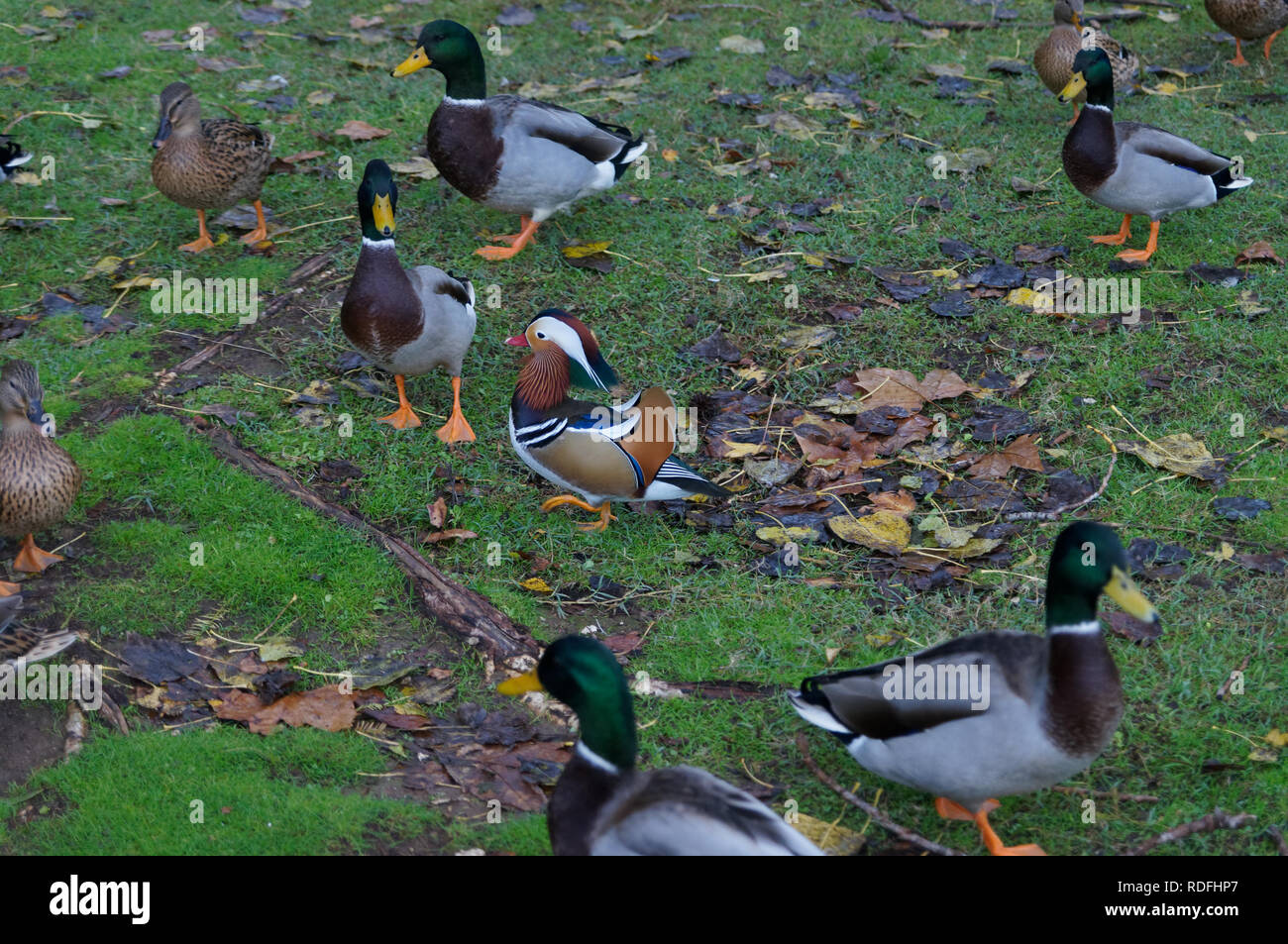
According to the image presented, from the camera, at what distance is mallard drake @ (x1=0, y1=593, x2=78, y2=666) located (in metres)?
3.72

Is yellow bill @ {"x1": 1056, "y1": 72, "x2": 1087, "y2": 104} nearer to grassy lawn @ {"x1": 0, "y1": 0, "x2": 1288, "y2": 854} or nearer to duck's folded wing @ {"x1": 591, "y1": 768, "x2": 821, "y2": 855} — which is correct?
grassy lawn @ {"x1": 0, "y1": 0, "x2": 1288, "y2": 854}

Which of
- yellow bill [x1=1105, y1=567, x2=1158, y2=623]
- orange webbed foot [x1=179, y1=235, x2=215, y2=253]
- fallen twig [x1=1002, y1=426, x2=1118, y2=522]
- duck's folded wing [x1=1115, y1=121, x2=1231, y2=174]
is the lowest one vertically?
orange webbed foot [x1=179, y1=235, x2=215, y2=253]

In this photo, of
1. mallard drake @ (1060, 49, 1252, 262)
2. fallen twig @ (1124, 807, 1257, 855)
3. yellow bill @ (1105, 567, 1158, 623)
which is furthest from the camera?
mallard drake @ (1060, 49, 1252, 262)

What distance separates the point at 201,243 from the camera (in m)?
6.28

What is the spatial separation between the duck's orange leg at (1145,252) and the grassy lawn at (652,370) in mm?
88

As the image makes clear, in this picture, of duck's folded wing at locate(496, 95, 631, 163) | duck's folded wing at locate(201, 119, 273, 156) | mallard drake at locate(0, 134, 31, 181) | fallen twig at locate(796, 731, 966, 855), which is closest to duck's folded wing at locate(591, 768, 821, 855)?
fallen twig at locate(796, 731, 966, 855)

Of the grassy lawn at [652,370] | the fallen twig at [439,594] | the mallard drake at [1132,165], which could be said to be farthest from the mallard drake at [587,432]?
the mallard drake at [1132,165]

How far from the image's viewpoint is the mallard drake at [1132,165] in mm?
5801

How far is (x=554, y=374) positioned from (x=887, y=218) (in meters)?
2.59

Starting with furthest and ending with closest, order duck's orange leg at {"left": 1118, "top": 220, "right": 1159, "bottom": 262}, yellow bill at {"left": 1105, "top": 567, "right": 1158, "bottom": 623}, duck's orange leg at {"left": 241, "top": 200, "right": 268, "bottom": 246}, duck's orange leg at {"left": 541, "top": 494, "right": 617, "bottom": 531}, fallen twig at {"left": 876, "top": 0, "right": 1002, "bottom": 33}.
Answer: fallen twig at {"left": 876, "top": 0, "right": 1002, "bottom": 33}, duck's orange leg at {"left": 241, "top": 200, "right": 268, "bottom": 246}, duck's orange leg at {"left": 1118, "top": 220, "right": 1159, "bottom": 262}, duck's orange leg at {"left": 541, "top": 494, "right": 617, "bottom": 531}, yellow bill at {"left": 1105, "top": 567, "right": 1158, "bottom": 623}

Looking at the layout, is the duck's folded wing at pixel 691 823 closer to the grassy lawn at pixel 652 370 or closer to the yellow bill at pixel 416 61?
the grassy lawn at pixel 652 370

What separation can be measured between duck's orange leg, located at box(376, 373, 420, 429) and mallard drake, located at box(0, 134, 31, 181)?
265cm

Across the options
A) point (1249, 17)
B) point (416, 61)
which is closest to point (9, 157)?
point (416, 61)

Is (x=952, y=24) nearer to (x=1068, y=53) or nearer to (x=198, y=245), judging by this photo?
(x=1068, y=53)
